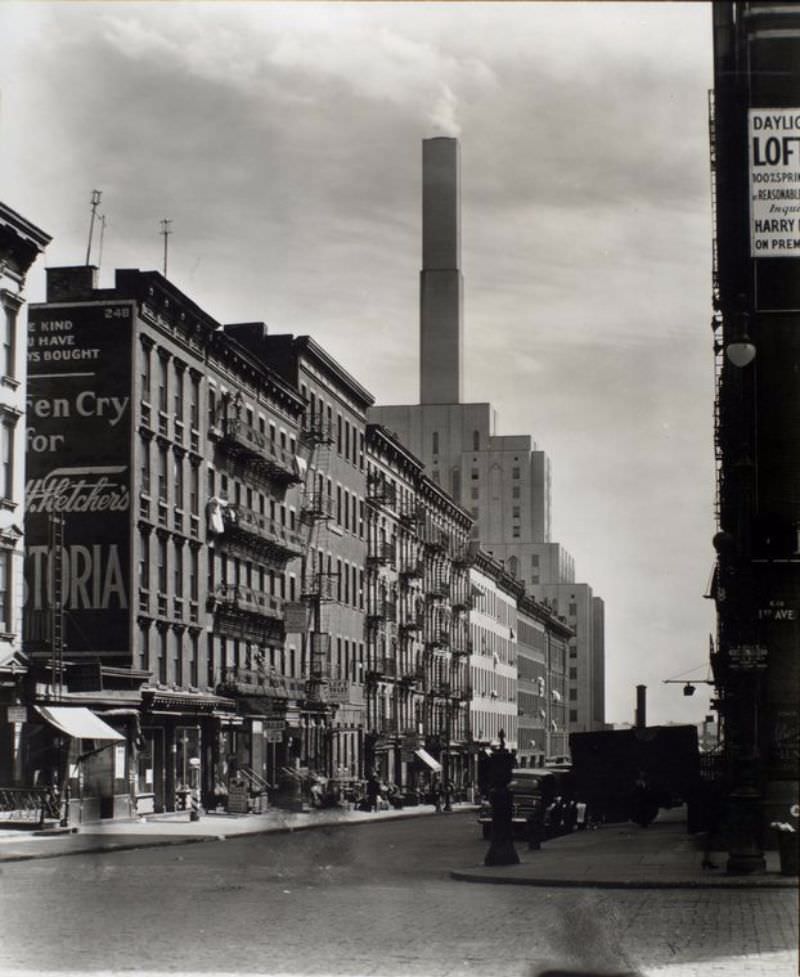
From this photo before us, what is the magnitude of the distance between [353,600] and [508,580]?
843 cm

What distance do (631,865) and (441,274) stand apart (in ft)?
19.9

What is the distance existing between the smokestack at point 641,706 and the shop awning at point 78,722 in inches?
768

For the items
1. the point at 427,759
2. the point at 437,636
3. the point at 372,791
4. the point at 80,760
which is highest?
the point at 437,636

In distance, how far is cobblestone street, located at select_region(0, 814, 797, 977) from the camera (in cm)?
1434

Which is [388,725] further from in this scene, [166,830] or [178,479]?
[166,830]

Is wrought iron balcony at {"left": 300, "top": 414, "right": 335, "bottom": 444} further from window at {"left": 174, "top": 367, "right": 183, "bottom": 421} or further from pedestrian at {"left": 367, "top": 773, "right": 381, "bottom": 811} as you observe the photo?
pedestrian at {"left": 367, "top": 773, "right": 381, "bottom": 811}

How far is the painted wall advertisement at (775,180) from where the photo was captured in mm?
14336

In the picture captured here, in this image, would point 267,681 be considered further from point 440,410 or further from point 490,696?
point 440,410

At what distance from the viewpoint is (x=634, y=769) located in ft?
54.9

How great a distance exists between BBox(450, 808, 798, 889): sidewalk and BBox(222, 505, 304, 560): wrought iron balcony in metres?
7.06

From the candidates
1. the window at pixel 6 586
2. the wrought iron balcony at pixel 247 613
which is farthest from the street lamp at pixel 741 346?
the window at pixel 6 586

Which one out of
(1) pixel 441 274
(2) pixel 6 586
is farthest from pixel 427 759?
(2) pixel 6 586

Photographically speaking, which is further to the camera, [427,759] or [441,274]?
[427,759]

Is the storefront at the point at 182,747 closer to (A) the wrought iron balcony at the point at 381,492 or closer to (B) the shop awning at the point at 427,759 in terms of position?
(B) the shop awning at the point at 427,759
